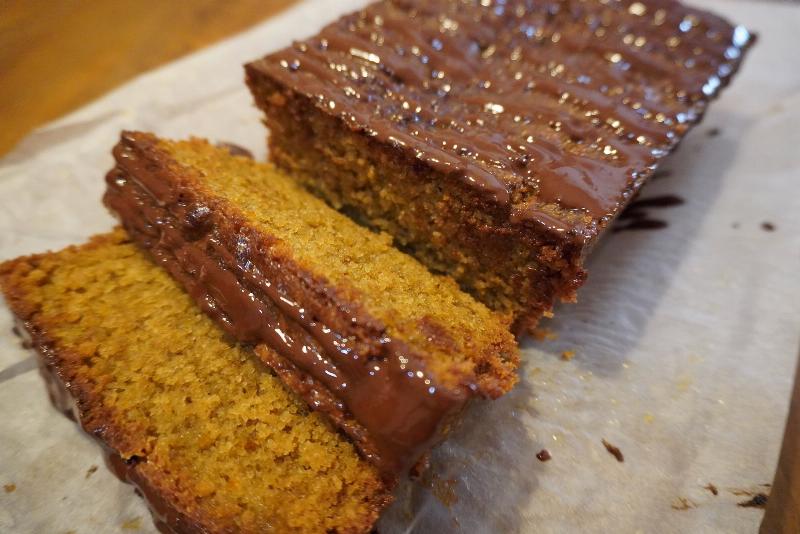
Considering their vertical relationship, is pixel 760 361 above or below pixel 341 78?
below

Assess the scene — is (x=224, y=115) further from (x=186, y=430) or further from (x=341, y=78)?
(x=186, y=430)

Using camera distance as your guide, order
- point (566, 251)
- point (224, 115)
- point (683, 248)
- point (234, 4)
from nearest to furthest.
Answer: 1. point (566, 251)
2. point (683, 248)
3. point (224, 115)
4. point (234, 4)

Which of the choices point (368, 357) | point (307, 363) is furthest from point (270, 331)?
point (368, 357)

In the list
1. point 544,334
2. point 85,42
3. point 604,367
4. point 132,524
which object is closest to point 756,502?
point 604,367

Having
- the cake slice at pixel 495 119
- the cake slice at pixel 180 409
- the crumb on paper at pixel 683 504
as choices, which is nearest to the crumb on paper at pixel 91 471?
the cake slice at pixel 180 409

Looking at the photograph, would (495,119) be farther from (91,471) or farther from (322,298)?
(91,471)

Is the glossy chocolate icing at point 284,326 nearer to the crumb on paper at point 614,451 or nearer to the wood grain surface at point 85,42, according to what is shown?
the crumb on paper at point 614,451
